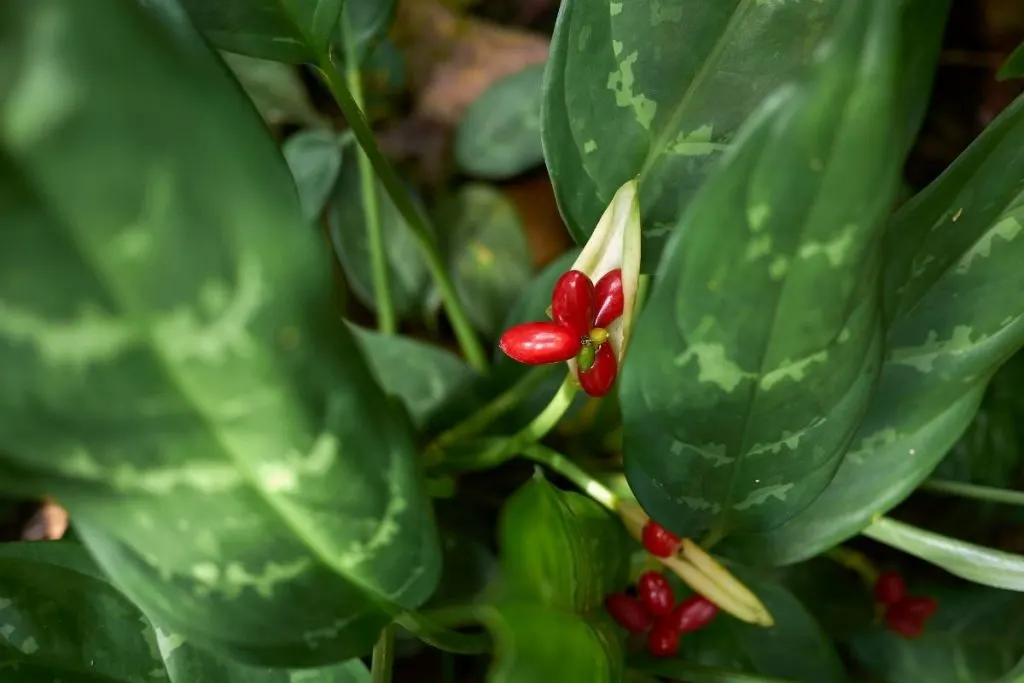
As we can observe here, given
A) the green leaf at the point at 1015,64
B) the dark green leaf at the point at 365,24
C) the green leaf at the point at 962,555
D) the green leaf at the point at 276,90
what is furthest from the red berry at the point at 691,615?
the green leaf at the point at 276,90

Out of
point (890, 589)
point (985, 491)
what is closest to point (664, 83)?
point (985, 491)

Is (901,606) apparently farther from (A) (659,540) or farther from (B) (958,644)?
(A) (659,540)

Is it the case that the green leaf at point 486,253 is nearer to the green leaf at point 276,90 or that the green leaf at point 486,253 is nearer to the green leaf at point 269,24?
the green leaf at point 276,90

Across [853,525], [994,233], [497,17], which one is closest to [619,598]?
[853,525]

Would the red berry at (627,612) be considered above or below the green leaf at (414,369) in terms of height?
above

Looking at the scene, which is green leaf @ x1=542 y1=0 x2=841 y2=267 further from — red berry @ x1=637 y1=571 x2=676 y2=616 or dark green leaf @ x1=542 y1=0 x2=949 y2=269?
red berry @ x1=637 y1=571 x2=676 y2=616

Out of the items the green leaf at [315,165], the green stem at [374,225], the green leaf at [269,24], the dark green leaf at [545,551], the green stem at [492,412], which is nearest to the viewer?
the dark green leaf at [545,551]

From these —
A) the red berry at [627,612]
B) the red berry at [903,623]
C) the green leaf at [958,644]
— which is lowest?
the green leaf at [958,644]


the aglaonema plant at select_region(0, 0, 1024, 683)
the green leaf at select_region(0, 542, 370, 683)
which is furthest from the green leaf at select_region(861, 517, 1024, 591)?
the green leaf at select_region(0, 542, 370, 683)
